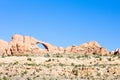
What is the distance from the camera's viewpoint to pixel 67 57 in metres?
85.4

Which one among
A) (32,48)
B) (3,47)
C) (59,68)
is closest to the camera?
(59,68)

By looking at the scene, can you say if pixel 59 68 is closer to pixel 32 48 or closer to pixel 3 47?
pixel 32 48

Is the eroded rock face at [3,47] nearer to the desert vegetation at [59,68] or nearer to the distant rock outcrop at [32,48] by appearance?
the distant rock outcrop at [32,48]

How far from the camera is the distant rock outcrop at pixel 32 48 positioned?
9369 cm

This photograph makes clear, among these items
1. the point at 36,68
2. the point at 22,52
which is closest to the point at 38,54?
the point at 22,52

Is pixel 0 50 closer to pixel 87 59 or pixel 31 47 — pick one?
pixel 31 47

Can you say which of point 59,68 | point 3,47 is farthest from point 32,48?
point 59,68

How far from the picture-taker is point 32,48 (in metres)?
96.1

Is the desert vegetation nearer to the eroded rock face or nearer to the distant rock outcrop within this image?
the distant rock outcrop

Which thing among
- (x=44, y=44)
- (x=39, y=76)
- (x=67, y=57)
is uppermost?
(x=44, y=44)

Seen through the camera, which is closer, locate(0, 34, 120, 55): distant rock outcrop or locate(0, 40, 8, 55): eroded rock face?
locate(0, 34, 120, 55): distant rock outcrop

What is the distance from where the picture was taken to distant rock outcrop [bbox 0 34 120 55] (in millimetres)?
93688

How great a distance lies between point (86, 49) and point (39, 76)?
92.9 feet

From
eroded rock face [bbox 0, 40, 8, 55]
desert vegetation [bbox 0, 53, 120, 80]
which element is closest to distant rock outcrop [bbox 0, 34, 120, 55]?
eroded rock face [bbox 0, 40, 8, 55]
